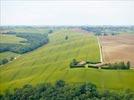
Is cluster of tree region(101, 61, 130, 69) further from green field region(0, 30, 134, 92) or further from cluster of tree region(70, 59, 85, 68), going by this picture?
cluster of tree region(70, 59, 85, 68)

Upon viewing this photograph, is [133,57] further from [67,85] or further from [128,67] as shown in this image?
[67,85]

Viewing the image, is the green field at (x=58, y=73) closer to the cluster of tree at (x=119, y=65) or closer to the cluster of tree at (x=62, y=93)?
the cluster of tree at (x=119, y=65)

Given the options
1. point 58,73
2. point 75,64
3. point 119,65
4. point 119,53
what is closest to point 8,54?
point 75,64

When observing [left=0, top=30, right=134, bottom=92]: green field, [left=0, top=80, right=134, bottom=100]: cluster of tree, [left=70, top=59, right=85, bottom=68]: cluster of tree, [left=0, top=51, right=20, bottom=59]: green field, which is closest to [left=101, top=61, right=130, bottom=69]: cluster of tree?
[left=0, top=30, right=134, bottom=92]: green field

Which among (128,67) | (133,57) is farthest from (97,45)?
(128,67)

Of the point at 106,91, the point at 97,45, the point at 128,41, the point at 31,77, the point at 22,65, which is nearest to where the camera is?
the point at 106,91

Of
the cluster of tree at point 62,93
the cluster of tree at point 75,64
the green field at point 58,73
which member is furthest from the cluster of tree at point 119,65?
the cluster of tree at point 62,93

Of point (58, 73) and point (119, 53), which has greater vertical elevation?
point (119, 53)

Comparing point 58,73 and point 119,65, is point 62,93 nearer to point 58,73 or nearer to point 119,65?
point 58,73

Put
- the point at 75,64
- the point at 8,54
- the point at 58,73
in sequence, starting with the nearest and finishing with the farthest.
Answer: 1. the point at 58,73
2. the point at 75,64
3. the point at 8,54
